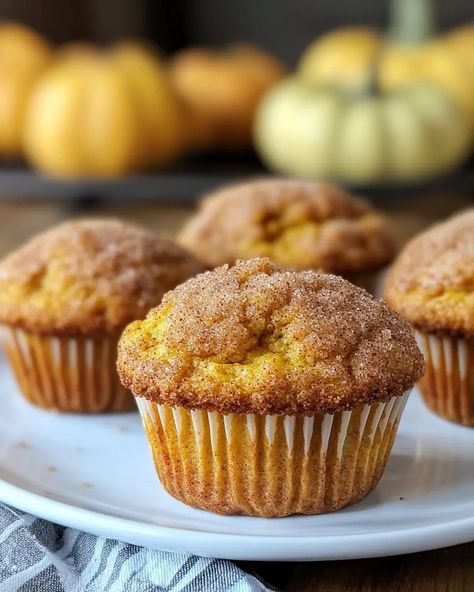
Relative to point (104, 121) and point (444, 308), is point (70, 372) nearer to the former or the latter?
point (444, 308)

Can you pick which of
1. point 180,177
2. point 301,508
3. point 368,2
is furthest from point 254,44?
point 301,508

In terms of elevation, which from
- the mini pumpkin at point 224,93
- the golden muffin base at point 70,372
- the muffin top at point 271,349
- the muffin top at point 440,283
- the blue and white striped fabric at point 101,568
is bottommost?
the mini pumpkin at point 224,93

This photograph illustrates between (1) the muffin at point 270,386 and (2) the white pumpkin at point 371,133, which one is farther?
(2) the white pumpkin at point 371,133

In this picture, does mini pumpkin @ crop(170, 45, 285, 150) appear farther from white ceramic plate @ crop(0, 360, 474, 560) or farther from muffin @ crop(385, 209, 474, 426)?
white ceramic plate @ crop(0, 360, 474, 560)

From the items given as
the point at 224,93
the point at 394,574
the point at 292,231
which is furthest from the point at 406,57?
the point at 394,574

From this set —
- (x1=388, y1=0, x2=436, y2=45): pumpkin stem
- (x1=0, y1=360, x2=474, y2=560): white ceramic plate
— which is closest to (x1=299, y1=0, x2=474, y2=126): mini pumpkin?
(x1=388, y1=0, x2=436, y2=45): pumpkin stem

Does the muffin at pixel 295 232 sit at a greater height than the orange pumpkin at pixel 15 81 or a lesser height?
greater

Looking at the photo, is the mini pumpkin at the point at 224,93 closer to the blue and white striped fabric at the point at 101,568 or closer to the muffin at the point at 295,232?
the muffin at the point at 295,232

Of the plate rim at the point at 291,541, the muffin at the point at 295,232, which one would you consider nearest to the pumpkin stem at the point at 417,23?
the muffin at the point at 295,232
